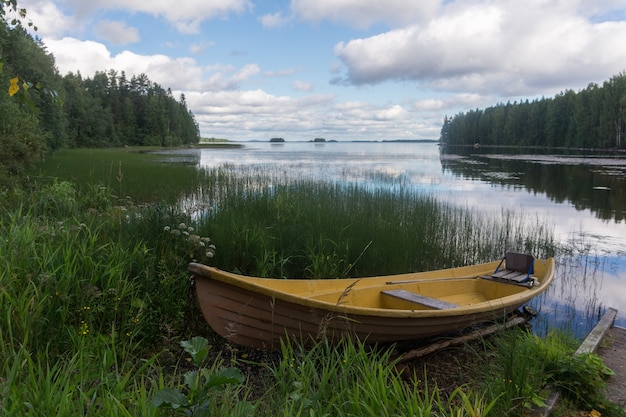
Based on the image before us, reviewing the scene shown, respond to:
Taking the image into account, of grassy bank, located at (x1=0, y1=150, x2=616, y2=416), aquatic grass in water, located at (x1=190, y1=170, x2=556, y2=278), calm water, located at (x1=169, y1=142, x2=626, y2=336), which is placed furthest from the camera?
calm water, located at (x1=169, y1=142, x2=626, y2=336)

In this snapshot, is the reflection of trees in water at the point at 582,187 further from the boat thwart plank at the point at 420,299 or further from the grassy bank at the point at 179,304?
the boat thwart plank at the point at 420,299

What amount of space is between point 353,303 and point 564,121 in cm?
8067

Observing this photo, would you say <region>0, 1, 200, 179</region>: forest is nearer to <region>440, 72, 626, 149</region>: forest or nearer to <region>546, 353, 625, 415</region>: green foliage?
<region>546, 353, 625, 415</region>: green foliage

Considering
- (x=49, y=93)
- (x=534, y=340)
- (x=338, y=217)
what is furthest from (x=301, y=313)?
(x=338, y=217)

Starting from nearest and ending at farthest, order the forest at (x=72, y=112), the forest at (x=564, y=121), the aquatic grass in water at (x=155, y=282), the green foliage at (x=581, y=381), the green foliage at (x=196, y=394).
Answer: the green foliage at (x=196, y=394) → the aquatic grass in water at (x=155, y=282) → the green foliage at (x=581, y=381) → the forest at (x=72, y=112) → the forest at (x=564, y=121)

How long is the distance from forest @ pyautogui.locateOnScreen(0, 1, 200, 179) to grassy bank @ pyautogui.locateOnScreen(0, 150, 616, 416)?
4.85 feet

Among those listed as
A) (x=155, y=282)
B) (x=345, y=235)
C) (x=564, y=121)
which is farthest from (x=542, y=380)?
(x=564, y=121)

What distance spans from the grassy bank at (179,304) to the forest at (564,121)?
61.7 m

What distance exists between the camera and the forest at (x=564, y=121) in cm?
5875

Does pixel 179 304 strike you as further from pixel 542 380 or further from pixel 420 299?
pixel 542 380

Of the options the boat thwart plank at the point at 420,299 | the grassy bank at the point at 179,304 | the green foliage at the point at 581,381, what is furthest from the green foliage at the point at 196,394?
the boat thwart plank at the point at 420,299

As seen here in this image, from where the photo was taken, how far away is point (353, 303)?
4699 mm

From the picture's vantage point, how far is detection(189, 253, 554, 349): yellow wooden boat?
3.41 metres

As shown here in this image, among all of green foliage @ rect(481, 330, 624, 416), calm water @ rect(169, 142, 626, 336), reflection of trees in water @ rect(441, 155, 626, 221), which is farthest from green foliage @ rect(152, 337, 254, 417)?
reflection of trees in water @ rect(441, 155, 626, 221)
